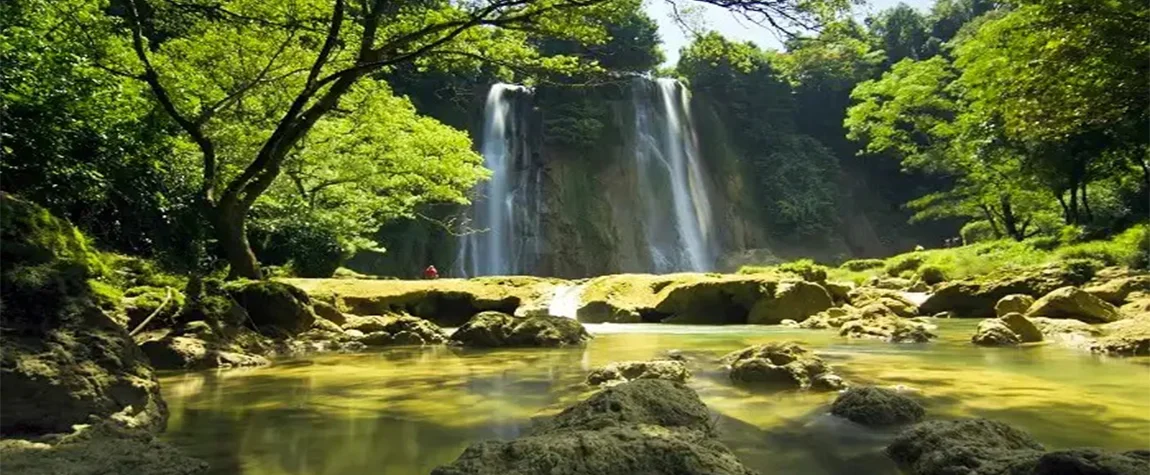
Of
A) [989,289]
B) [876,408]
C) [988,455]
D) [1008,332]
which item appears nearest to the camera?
[988,455]

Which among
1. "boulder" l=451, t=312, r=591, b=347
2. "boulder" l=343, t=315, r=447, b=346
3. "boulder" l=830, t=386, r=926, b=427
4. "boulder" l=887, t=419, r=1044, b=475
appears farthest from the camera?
"boulder" l=343, t=315, r=447, b=346

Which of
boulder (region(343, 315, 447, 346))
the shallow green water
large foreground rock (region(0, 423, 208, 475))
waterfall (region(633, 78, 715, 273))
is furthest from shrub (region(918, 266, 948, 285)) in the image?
large foreground rock (region(0, 423, 208, 475))

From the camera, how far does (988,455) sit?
311cm

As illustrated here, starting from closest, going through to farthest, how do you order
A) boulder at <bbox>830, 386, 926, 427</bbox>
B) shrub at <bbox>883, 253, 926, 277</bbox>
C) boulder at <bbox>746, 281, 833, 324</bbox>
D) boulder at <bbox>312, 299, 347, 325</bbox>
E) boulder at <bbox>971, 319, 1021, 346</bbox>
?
boulder at <bbox>830, 386, 926, 427</bbox>, boulder at <bbox>971, 319, 1021, 346</bbox>, boulder at <bbox>312, 299, 347, 325</bbox>, boulder at <bbox>746, 281, 833, 324</bbox>, shrub at <bbox>883, 253, 926, 277</bbox>

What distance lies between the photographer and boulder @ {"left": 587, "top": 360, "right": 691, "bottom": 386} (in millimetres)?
5801

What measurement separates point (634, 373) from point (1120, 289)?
10.6 m

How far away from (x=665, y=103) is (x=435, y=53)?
27.9 metres

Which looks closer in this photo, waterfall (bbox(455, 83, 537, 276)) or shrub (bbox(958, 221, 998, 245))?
waterfall (bbox(455, 83, 537, 276))

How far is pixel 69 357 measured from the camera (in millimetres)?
3928

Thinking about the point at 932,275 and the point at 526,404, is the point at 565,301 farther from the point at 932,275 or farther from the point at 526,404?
the point at 526,404

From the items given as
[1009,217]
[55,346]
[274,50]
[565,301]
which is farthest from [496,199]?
[55,346]

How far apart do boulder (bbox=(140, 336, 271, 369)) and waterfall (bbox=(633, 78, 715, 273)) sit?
2630cm

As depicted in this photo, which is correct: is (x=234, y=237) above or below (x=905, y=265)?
below

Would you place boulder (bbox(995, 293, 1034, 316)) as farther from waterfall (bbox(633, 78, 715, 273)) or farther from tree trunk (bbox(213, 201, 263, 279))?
waterfall (bbox(633, 78, 715, 273))
